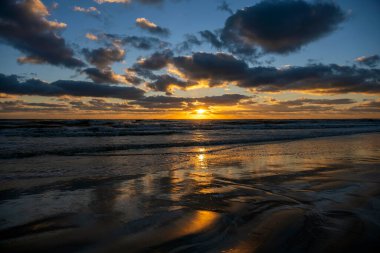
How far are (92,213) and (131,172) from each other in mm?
3483

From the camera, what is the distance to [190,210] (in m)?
4.31

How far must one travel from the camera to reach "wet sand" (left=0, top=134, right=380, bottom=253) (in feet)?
10.3

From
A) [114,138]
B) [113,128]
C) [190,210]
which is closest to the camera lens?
[190,210]

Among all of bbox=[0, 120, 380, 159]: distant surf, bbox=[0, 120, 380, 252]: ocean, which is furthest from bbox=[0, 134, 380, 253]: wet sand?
bbox=[0, 120, 380, 159]: distant surf

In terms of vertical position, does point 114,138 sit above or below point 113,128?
below

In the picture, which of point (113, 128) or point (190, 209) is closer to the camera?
point (190, 209)

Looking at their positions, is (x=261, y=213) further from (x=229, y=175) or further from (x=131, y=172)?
(x=131, y=172)

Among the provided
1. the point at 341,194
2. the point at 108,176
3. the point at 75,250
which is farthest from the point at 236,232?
the point at 108,176

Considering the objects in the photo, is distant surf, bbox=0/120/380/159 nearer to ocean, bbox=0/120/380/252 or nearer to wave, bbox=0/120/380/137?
wave, bbox=0/120/380/137

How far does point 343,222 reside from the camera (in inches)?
146

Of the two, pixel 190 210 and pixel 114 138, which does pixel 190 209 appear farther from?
pixel 114 138

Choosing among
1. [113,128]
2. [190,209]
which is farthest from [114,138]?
[190,209]

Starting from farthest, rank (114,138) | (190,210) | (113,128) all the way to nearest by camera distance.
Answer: (113,128), (114,138), (190,210)

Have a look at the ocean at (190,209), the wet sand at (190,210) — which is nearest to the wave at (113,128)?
the ocean at (190,209)
